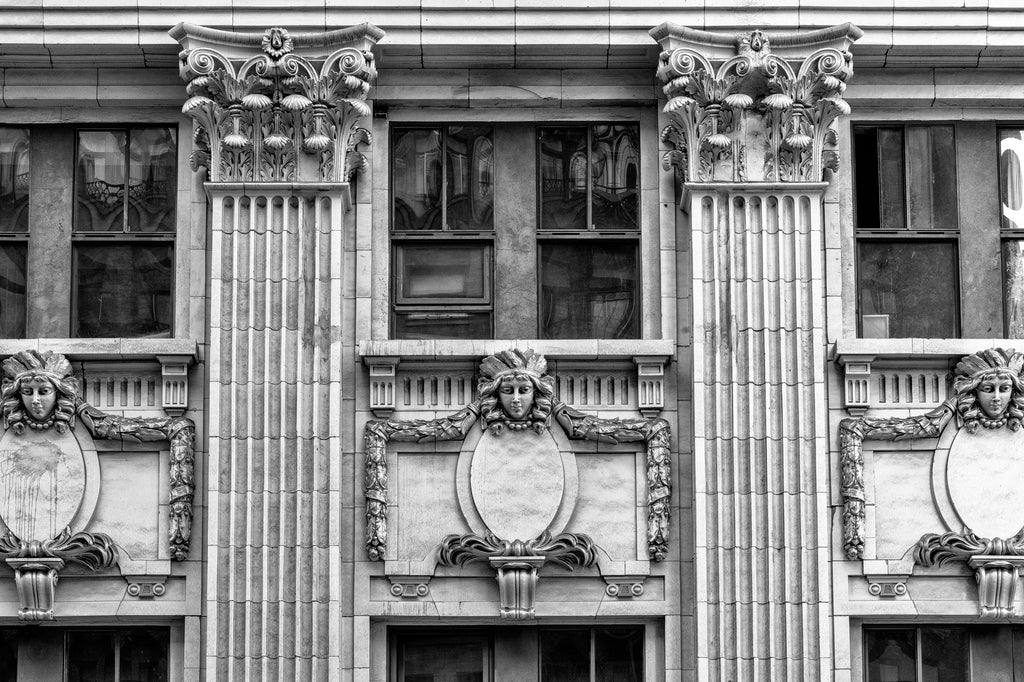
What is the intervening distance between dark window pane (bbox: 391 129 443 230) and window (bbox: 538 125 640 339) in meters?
1.27

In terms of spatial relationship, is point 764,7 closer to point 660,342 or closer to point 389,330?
point 660,342

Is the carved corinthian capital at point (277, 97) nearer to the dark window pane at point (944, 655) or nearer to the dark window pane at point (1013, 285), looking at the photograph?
the dark window pane at point (1013, 285)

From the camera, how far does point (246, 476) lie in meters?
23.8

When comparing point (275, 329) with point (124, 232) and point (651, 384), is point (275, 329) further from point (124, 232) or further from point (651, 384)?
point (651, 384)

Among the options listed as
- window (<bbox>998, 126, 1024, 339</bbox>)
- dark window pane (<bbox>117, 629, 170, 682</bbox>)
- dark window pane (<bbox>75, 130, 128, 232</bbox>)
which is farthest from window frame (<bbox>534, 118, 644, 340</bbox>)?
dark window pane (<bbox>117, 629, 170, 682</bbox>)

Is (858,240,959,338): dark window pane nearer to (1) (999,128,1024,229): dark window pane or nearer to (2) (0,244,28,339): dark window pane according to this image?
(1) (999,128,1024,229): dark window pane

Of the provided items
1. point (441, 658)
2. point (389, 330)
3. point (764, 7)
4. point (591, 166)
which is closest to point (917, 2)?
point (764, 7)

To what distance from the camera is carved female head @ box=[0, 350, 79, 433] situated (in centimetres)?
2400

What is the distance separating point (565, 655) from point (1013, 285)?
6.86 metres

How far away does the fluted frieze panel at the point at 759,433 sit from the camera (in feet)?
76.7

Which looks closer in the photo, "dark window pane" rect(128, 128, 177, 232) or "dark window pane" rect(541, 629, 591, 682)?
"dark window pane" rect(541, 629, 591, 682)

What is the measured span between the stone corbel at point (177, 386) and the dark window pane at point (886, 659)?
26.9 feet

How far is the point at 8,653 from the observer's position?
24.1 meters

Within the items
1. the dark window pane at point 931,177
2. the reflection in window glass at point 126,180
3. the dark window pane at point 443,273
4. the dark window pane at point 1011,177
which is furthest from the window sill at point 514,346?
the dark window pane at point 1011,177
